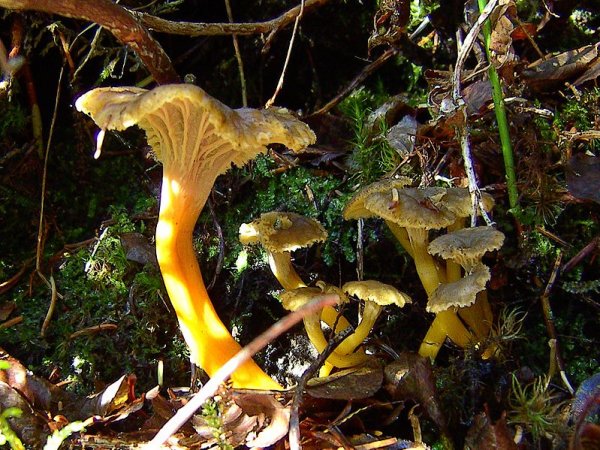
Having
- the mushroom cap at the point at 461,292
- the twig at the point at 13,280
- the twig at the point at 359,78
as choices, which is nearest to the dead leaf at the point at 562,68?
the twig at the point at 359,78

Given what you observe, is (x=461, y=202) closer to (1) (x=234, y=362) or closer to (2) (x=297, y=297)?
(2) (x=297, y=297)

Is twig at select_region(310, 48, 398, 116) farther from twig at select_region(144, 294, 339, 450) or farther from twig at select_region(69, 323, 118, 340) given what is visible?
twig at select_region(144, 294, 339, 450)

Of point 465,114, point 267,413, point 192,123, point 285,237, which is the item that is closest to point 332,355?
point 267,413

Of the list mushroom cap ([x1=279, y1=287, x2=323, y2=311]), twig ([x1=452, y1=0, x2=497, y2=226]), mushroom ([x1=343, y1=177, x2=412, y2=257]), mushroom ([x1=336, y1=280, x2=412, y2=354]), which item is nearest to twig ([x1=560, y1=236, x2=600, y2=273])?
twig ([x1=452, y1=0, x2=497, y2=226])

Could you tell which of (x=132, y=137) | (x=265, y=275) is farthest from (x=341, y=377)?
(x=132, y=137)

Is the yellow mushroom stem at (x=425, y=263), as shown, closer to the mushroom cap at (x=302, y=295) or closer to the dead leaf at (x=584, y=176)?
the mushroom cap at (x=302, y=295)

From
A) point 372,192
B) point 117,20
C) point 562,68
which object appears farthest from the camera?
point 562,68
